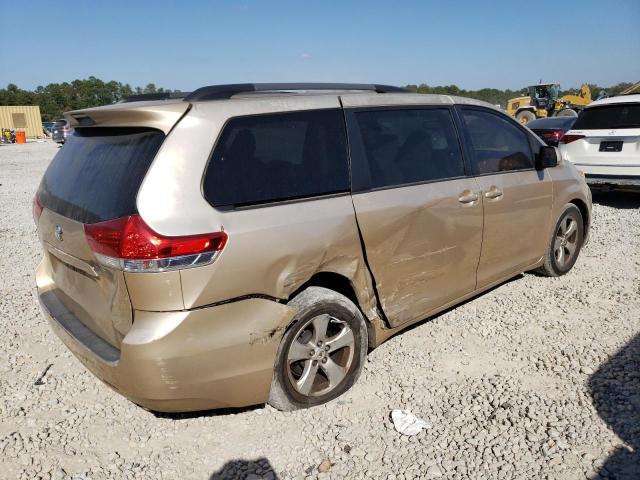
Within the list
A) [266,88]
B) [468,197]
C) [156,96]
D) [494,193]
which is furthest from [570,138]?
[156,96]

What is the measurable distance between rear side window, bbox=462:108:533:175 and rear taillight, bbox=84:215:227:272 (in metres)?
2.35

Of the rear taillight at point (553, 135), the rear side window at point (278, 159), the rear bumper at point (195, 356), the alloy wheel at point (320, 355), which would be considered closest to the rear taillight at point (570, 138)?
the rear taillight at point (553, 135)

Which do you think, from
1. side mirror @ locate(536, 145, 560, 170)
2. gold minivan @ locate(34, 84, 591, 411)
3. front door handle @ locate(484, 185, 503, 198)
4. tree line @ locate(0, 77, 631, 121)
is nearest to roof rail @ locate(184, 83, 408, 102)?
gold minivan @ locate(34, 84, 591, 411)

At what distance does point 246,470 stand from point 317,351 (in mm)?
751

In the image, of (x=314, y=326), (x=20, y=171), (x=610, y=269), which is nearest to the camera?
(x=314, y=326)

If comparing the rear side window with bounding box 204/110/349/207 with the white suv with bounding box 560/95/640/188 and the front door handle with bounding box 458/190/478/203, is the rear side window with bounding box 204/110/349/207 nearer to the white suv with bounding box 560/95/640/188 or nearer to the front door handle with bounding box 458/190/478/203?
the front door handle with bounding box 458/190/478/203

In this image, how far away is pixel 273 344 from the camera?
264 cm

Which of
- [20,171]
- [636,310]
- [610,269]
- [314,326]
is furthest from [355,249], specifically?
[20,171]

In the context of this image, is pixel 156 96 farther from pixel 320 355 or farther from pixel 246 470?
pixel 246 470

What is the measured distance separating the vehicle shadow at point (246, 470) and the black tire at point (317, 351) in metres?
0.37

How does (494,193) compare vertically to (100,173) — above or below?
below

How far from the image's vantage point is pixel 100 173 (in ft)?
8.65

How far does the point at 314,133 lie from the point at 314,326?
114 centimetres

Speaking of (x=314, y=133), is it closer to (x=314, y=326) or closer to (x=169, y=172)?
(x=169, y=172)
